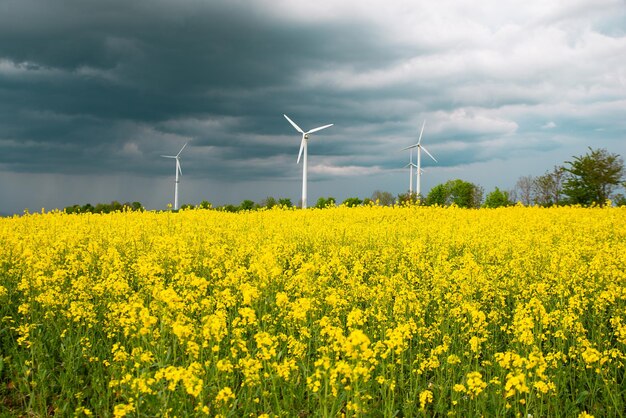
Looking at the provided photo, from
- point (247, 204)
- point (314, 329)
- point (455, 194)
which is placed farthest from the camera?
point (455, 194)

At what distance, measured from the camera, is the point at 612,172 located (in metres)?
49.0

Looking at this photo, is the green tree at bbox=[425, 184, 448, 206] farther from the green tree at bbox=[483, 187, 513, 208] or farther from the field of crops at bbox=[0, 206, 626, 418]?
the field of crops at bbox=[0, 206, 626, 418]

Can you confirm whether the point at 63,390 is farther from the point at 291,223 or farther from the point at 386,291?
the point at 291,223

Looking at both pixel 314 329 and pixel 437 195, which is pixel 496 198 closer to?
pixel 437 195

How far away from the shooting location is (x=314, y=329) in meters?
7.00

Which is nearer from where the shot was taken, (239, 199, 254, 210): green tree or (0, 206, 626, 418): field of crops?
(0, 206, 626, 418): field of crops

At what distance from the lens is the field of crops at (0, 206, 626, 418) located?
5.13 m

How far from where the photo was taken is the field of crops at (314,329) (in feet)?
16.8

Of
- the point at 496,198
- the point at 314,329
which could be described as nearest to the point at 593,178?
the point at 496,198

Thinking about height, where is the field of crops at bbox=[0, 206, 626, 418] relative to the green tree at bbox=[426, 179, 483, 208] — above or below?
below

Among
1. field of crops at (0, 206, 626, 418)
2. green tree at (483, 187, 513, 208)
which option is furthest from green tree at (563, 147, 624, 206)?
field of crops at (0, 206, 626, 418)

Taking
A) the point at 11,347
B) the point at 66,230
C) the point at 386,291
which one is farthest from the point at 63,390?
the point at 66,230

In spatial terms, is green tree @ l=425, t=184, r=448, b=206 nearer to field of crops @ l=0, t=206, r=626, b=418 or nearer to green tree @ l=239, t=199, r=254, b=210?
green tree @ l=239, t=199, r=254, b=210

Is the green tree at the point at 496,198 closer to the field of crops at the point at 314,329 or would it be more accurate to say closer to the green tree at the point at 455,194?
the green tree at the point at 455,194
